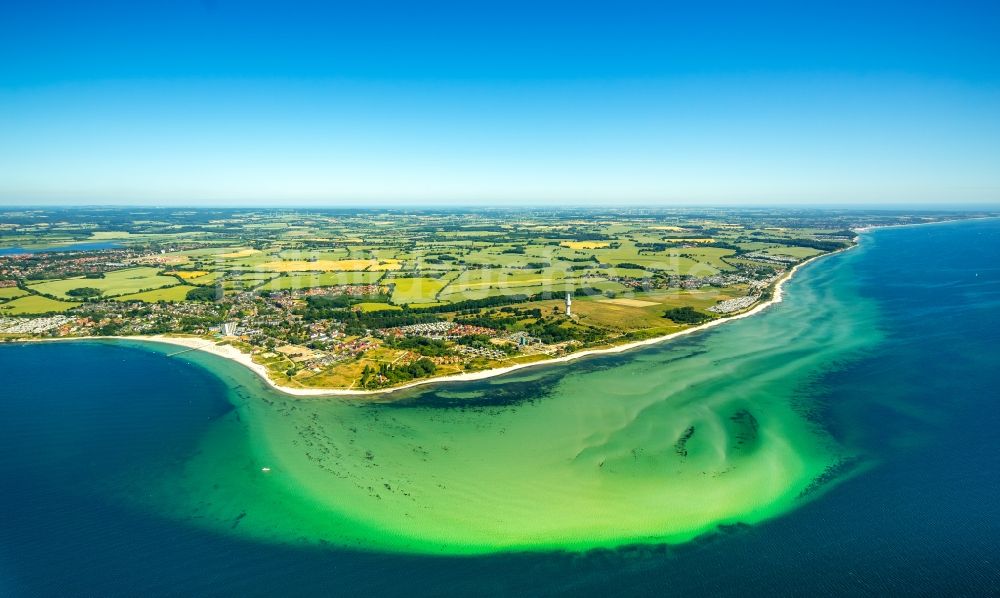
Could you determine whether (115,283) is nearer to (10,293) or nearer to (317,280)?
(10,293)

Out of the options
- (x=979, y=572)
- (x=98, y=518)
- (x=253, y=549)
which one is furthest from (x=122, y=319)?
(x=979, y=572)

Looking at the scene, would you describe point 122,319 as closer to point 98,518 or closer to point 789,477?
point 98,518

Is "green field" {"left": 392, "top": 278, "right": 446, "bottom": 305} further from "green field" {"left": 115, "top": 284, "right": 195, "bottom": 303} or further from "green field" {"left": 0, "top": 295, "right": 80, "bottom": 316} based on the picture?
"green field" {"left": 0, "top": 295, "right": 80, "bottom": 316}

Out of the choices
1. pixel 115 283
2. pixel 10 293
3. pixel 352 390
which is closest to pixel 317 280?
pixel 115 283

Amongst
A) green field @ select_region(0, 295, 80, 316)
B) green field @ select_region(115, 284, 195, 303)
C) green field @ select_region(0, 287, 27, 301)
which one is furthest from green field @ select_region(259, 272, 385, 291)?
green field @ select_region(0, 287, 27, 301)

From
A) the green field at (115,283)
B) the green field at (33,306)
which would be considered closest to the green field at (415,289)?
the green field at (115,283)

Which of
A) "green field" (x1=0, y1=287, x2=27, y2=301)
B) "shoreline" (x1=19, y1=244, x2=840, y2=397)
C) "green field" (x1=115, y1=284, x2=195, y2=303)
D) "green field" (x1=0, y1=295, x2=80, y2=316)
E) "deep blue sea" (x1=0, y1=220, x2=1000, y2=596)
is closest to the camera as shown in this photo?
"deep blue sea" (x1=0, y1=220, x2=1000, y2=596)

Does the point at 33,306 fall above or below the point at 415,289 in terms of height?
below
